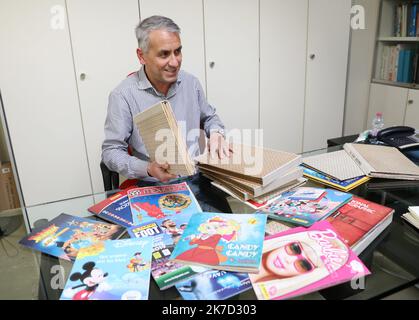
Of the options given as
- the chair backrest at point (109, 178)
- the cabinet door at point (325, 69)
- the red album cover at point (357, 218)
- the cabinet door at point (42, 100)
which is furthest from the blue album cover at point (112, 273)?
the cabinet door at point (325, 69)

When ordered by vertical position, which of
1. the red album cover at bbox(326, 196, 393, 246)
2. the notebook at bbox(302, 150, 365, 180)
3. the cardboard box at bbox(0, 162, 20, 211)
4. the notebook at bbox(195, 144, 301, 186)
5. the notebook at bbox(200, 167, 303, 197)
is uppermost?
the notebook at bbox(195, 144, 301, 186)

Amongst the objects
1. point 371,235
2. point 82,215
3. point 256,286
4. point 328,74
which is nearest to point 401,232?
point 371,235

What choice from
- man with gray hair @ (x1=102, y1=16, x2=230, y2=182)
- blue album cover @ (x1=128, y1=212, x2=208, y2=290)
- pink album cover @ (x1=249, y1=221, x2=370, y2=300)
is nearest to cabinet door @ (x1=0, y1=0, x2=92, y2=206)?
man with gray hair @ (x1=102, y1=16, x2=230, y2=182)

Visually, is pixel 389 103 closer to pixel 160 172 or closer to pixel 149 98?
pixel 149 98

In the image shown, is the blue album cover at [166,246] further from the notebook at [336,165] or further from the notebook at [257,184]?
the notebook at [336,165]

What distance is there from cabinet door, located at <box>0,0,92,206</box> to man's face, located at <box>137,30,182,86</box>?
1.04 m

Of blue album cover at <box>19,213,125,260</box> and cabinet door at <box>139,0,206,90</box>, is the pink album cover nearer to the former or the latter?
blue album cover at <box>19,213,125,260</box>

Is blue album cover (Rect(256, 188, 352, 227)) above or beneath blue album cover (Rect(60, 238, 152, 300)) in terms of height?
above

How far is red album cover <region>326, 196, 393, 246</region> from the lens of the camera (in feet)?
2.96

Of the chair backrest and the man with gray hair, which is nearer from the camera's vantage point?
the man with gray hair

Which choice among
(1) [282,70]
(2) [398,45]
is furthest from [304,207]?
(2) [398,45]

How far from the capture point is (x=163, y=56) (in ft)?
5.18

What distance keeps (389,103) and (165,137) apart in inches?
107

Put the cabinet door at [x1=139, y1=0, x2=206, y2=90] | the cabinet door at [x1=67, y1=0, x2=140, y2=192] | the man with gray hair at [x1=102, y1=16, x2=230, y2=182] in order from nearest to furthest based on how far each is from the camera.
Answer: the man with gray hair at [x1=102, y1=16, x2=230, y2=182]
the cabinet door at [x1=67, y1=0, x2=140, y2=192]
the cabinet door at [x1=139, y1=0, x2=206, y2=90]
